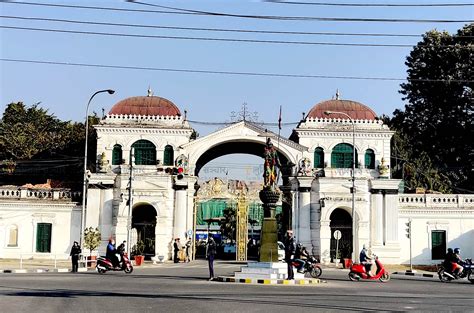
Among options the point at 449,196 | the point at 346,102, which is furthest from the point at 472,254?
the point at 346,102

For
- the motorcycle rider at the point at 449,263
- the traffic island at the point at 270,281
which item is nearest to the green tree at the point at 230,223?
the motorcycle rider at the point at 449,263

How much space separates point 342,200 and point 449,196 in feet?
23.3

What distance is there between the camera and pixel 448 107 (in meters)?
55.7

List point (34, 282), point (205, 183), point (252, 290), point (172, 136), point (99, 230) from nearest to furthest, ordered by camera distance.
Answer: point (252, 290), point (34, 282), point (99, 230), point (172, 136), point (205, 183)

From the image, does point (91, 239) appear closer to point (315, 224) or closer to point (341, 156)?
point (315, 224)

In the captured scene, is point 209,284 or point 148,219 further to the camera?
point 148,219

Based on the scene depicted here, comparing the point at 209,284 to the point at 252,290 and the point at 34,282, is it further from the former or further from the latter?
the point at 34,282

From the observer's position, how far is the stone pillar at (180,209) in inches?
1758

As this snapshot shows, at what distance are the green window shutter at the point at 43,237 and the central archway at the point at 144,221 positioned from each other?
5.77 metres

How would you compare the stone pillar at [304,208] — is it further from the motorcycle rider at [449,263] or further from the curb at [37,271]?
the curb at [37,271]

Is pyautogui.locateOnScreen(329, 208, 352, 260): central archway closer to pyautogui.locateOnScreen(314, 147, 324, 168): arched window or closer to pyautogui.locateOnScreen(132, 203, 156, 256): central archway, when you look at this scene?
pyautogui.locateOnScreen(314, 147, 324, 168): arched window

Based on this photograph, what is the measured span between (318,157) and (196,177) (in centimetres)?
859

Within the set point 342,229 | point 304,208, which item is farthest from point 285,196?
point 342,229

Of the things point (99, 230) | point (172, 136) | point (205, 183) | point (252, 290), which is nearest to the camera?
point (252, 290)
